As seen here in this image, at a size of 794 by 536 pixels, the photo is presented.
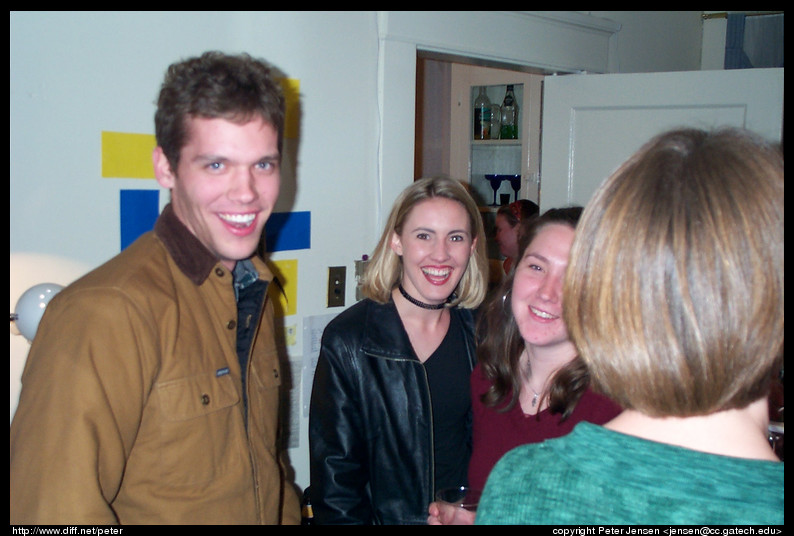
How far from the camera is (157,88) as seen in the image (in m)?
1.86

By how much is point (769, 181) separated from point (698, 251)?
4.1 inches

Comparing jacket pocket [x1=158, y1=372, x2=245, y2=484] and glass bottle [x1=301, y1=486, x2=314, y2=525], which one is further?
glass bottle [x1=301, y1=486, x2=314, y2=525]

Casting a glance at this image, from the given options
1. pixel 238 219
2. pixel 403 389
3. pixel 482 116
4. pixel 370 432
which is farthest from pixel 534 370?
pixel 482 116

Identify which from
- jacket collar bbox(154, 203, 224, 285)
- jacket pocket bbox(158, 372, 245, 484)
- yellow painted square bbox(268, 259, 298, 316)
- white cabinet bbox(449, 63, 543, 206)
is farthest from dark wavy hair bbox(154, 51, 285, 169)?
white cabinet bbox(449, 63, 543, 206)

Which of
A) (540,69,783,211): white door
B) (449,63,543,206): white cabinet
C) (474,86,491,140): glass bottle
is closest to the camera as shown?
(540,69,783,211): white door

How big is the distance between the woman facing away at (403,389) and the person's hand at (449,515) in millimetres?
379

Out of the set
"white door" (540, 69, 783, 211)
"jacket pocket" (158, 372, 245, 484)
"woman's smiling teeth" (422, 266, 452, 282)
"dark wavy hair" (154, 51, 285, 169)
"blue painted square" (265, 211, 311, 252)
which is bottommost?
"jacket pocket" (158, 372, 245, 484)

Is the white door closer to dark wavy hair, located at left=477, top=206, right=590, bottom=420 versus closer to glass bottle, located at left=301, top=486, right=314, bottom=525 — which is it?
dark wavy hair, located at left=477, top=206, right=590, bottom=420

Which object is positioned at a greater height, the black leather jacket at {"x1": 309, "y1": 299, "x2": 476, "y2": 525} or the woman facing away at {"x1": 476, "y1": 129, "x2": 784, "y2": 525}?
the woman facing away at {"x1": 476, "y1": 129, "x2": 784, "y2": 525}

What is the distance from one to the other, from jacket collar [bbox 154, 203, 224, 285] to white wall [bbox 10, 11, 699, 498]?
0.65 meters

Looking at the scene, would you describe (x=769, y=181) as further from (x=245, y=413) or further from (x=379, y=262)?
(x=379, y=262)

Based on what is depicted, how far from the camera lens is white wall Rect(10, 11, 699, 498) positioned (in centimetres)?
167

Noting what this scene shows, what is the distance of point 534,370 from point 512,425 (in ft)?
0.52

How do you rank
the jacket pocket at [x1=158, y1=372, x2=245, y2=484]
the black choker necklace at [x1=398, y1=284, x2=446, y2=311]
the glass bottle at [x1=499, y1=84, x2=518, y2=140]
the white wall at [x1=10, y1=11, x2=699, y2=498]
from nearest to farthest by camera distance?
1. the jacket pocket at [x1=158, y1=372, x2=245, y2=484]
2. the white wall at [x1=10, y1=11, x2=699, y2=498]
3. the black choker necklace at [x1=398, y1=284, x2=446, y2=311]
4. the glass bottle at [x1=499, y1=84, x2=518, y2=140]
